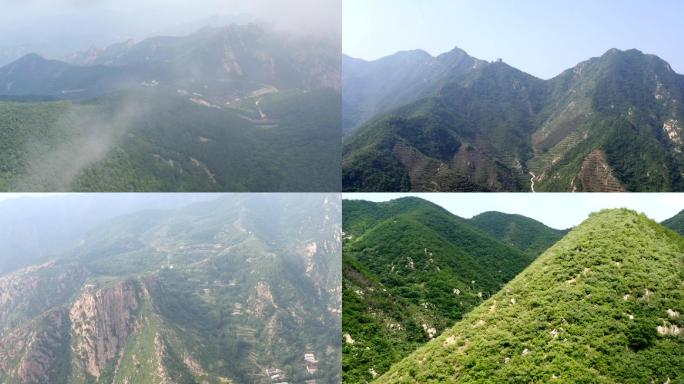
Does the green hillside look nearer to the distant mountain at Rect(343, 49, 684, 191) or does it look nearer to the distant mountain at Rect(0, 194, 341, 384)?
the distant mountain at Rect(0, 194, 341, 384)

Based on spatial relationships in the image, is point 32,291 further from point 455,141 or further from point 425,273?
point 455,141

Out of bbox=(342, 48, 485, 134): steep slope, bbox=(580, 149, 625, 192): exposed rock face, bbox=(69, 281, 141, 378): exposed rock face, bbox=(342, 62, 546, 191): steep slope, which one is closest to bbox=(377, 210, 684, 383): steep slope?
bbox=(69, 281, 141, 378): exposed rock face

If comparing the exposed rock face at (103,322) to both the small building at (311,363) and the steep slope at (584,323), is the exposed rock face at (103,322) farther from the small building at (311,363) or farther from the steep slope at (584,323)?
the steep slope at (584,323)

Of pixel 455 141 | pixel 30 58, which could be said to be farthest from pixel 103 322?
pixel 30 58

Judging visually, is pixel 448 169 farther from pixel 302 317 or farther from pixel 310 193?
pixel 302 317

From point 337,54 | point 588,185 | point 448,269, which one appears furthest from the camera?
point 337,54

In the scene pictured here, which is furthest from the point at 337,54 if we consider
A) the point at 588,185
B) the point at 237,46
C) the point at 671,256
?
the point at 671,256

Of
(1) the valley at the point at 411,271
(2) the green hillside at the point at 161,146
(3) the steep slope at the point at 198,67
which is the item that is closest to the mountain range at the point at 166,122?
(2) the green hillside at the point at 161,146
